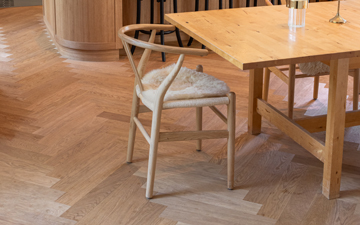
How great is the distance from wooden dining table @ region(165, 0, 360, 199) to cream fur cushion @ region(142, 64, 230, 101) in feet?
0.69

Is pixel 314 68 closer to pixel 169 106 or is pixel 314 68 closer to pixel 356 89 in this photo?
pixel 356 89

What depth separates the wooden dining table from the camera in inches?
74.0

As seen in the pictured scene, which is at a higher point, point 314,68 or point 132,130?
point 314,68

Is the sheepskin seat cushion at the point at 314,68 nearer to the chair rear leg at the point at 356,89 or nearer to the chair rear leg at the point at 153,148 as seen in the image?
the chair rear leg at the point at 356,89

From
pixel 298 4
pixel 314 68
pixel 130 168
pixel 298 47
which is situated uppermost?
pixel 298 4

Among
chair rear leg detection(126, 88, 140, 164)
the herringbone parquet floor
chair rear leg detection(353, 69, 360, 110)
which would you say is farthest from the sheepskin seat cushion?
chair rear leg detection(126, 88, 140, 164)

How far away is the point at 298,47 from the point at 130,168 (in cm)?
104

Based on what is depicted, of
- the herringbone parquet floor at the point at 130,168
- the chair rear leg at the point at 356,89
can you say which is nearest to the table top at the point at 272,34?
the chair rear leg at the point at 356,89

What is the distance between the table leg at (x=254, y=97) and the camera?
2715 millimetres

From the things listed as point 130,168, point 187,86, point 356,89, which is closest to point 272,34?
point 187,86

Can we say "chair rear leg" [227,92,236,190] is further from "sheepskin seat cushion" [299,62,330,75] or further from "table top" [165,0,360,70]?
"sheepskin seat cushion" [299,62,330,75]

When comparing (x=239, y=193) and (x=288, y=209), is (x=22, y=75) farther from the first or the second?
(x=288, y=209)

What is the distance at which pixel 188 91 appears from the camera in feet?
6.97

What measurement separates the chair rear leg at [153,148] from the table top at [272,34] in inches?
14.9
